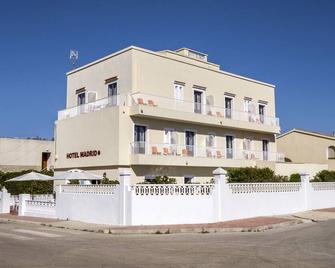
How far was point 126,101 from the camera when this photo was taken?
92.2 ft

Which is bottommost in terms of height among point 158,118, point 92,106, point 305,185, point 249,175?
point 305,185

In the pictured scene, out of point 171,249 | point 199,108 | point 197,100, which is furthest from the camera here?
point 197,100

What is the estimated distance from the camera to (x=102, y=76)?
31.3 metres

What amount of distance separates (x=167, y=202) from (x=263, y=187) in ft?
17.7

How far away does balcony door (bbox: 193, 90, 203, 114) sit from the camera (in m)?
32.3

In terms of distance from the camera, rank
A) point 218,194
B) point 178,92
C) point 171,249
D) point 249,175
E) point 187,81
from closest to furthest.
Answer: point 171,249 → point 218,194 → point 249,175 → point 178,92 → point 187,81

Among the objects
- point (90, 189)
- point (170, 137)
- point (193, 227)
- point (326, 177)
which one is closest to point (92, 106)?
point (170, 137)

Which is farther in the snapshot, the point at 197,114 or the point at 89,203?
the point at 197,114

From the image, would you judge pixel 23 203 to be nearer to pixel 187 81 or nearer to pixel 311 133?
pixel 187 81

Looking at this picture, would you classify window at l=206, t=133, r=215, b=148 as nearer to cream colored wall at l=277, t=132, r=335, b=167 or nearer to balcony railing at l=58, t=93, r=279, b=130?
balcony railing at l=58, t=93, r=279, b=130

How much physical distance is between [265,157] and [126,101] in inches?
574

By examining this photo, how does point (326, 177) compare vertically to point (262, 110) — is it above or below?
below

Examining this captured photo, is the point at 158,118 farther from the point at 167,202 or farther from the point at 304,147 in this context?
the point at 304,147

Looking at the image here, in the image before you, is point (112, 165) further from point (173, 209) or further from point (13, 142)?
point (13, 142)
